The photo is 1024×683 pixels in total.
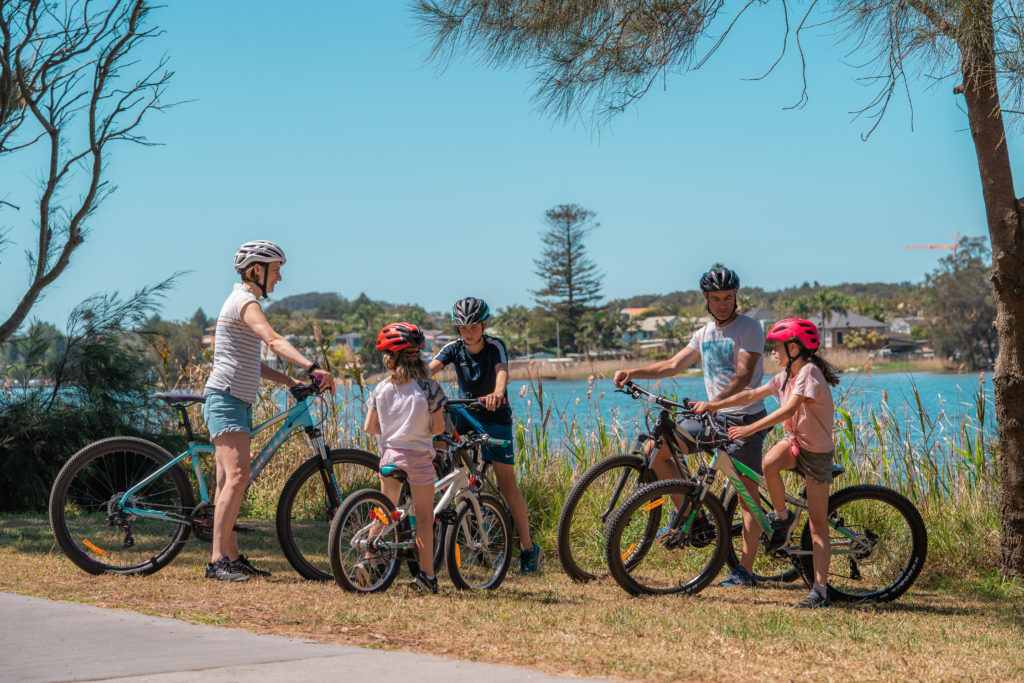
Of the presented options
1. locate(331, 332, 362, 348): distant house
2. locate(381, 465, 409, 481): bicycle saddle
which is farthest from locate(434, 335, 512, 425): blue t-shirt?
locate(331, 332, 362, 348): distant house

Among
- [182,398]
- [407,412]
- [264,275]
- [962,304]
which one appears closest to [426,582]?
[407,412]

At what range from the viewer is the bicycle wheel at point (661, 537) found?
5793mm

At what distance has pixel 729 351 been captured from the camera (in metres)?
6.37

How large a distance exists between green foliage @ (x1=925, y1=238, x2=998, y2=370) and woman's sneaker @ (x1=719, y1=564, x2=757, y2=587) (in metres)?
67.7

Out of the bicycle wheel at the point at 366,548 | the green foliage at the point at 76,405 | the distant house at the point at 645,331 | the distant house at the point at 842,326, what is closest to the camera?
the bicycle wheel at the point at 366,548

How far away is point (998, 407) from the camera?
6707 mm

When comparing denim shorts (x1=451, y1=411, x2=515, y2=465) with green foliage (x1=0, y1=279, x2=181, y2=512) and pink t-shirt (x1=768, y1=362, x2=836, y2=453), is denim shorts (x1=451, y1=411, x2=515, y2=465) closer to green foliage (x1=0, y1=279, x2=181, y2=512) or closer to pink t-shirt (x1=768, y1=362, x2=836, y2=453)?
pink t-shirt (x1=768, y1=362, x2=836, y2=453)

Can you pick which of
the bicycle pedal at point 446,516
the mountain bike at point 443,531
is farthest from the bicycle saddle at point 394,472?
the bicycle pedal at point 446,516

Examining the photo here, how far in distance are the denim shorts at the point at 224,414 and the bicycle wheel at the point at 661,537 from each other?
7.27 ft

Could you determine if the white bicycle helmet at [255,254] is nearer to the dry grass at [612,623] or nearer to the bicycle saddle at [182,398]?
the bicycle saddle at [182,398]

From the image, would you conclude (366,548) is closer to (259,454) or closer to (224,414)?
(259,454)

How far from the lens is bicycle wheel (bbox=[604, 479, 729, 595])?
228 inches

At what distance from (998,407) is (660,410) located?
233 centimetres

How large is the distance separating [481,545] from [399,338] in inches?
51.6
